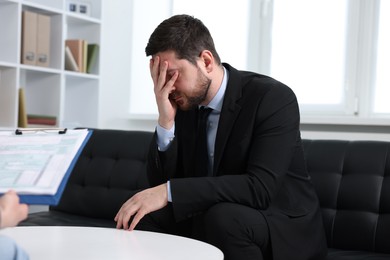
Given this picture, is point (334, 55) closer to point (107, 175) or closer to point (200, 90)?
point (107, 175)

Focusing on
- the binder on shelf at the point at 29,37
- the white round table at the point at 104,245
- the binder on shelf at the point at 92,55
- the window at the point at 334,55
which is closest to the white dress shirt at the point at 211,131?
the white round table at the point at 104,245

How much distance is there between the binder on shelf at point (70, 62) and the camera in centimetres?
404

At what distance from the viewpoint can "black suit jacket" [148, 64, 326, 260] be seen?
186 cm

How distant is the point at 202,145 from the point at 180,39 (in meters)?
0.40

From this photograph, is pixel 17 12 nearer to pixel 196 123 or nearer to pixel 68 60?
pixel 68 60

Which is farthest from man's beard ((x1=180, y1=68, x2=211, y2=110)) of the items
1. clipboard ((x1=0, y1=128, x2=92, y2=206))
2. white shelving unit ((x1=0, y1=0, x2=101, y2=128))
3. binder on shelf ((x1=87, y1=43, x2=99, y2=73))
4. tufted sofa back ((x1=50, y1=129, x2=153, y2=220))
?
binder on shelf ((x1=87, y1=43, x2=99, y2=73))

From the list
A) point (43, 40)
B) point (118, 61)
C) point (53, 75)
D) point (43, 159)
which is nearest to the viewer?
point (43, 159)

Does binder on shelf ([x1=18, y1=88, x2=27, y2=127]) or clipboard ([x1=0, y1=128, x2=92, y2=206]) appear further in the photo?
binder on shelf ([x1=18, y1=88, x2=27, y2=127])

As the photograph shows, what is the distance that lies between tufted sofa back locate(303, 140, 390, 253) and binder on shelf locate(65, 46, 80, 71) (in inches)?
82.0

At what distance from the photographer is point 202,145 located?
2152 millimetres

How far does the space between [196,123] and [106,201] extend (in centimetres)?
92

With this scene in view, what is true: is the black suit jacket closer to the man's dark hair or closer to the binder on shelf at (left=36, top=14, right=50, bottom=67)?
the man's dark hair

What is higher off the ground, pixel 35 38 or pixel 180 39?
pixel 35 38

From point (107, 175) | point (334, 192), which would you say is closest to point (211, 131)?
point (334, 192)
